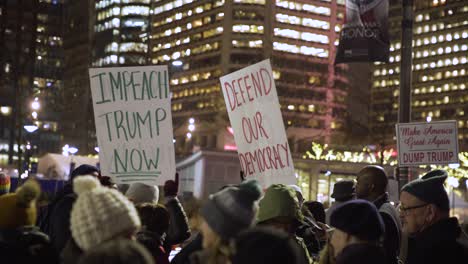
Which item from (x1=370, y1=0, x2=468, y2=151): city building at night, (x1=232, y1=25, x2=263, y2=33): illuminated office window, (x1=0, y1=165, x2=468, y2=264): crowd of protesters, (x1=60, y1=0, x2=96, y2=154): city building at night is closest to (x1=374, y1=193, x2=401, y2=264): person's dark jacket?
(x1=0, y1=165, x2=468, y2=264): crowd of protesters

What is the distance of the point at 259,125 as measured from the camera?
783 cm

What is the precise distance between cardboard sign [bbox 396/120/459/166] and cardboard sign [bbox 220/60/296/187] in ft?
11.0

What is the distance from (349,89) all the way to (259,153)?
406 ft

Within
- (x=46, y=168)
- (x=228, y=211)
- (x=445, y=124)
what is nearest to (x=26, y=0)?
Answer: (x=46, y=168)

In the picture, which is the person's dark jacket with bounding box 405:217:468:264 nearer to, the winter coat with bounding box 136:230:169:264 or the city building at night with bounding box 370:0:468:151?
the winter coat with bounding box 136:230:169:264

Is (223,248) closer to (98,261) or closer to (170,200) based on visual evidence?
(98,261)

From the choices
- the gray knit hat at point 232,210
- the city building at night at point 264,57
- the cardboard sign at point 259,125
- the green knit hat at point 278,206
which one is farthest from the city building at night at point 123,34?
the gray knit hat at point 232,210

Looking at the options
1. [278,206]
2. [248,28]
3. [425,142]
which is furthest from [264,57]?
[278,206]

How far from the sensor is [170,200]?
7.66 meters

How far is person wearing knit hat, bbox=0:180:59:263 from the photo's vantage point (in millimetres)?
4238

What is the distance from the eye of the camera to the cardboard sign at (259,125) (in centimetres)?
755

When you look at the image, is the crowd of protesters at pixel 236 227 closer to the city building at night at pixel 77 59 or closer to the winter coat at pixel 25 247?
the winter coat at pixel 25 247

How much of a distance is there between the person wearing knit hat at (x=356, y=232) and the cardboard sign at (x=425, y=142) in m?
6.66

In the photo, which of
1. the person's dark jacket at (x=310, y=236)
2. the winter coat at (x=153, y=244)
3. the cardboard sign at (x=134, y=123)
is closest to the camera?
the winter coat at (x=153, y=244)
